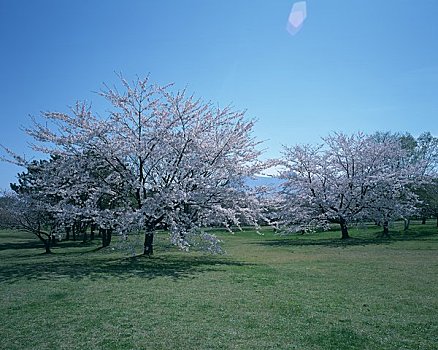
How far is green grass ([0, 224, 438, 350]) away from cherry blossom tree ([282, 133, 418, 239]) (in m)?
14.8

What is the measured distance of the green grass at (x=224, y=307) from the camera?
18.3 ft

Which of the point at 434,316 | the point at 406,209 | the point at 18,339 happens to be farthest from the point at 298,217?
the point at 18,339

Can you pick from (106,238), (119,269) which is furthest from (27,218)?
(119,269)

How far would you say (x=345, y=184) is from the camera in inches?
1076

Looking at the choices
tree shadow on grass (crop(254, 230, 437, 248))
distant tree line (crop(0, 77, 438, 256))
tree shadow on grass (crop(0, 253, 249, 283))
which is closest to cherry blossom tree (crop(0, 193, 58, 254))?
distant tree line (crop(0, 77, 438, 256))

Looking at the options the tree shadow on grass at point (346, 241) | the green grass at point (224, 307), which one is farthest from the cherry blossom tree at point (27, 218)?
the tree shadow on grass at point (346, 241)

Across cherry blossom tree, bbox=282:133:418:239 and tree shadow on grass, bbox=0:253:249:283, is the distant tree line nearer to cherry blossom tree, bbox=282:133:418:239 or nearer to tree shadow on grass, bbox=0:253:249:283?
tree shadow on grass, bbox=0:253:249:283

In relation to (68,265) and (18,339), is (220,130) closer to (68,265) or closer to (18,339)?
(68,265)

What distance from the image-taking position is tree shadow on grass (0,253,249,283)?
11438 mm

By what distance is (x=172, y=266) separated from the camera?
14.0 m

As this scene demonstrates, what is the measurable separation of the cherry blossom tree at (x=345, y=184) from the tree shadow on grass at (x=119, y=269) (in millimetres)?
13895

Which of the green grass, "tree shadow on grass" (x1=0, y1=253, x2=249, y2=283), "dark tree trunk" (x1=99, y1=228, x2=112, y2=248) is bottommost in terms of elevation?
the green grass

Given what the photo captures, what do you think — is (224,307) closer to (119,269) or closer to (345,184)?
(119,269)

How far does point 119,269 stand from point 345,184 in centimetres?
1950
